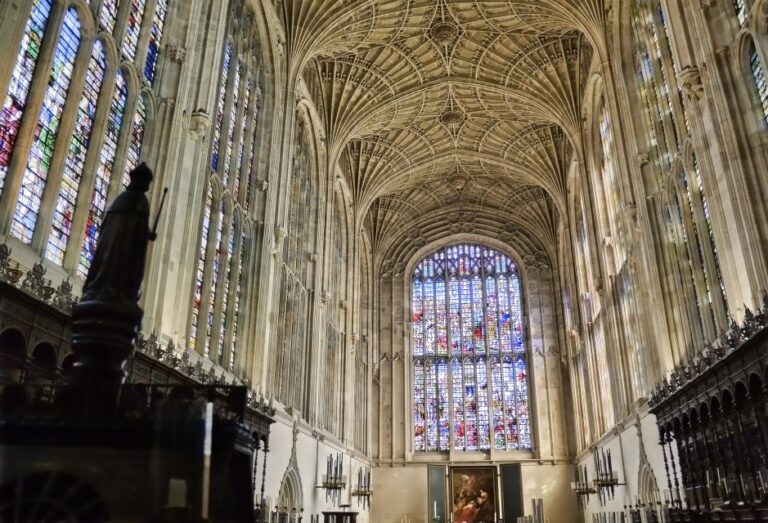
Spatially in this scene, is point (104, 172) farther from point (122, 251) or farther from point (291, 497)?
point (291, 497)

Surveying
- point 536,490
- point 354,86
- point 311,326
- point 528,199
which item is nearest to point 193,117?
point 311,326

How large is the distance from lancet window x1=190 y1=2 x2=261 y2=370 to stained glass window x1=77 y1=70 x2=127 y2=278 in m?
2.64

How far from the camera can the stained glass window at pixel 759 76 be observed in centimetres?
1134

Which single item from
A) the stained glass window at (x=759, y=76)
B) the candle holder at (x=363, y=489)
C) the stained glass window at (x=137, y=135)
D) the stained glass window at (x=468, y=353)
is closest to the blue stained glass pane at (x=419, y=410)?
the stained glass window at (x=468, y=353)

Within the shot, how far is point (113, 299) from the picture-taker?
471 cm

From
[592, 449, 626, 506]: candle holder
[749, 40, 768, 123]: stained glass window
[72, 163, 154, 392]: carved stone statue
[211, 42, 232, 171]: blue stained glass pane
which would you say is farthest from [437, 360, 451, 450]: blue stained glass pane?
[72, 163, 154, 392]: carved stone statue

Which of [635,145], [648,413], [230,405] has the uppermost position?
[635,145]

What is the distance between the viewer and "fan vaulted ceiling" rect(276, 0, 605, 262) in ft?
76.7

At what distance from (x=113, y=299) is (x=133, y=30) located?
396 inches

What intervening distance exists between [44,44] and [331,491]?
67.6ft

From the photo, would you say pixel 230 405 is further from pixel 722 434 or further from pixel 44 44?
pixel 722 434

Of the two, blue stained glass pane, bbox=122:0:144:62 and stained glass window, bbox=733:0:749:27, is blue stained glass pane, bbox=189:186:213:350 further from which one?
stained glass window, bbox=733:0:749:27

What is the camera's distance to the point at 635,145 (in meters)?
18.6

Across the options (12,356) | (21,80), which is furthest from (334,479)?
(21,80)
